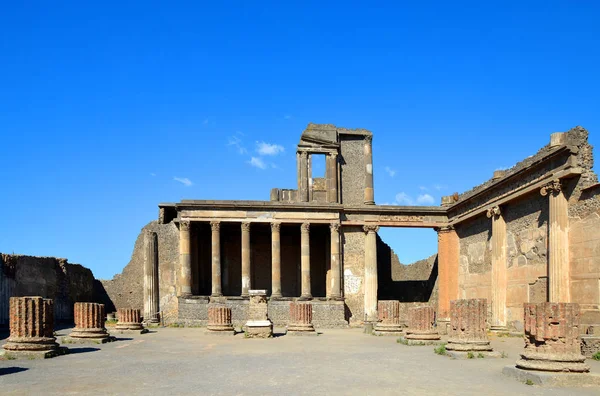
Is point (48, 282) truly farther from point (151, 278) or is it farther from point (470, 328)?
point (470, 328)

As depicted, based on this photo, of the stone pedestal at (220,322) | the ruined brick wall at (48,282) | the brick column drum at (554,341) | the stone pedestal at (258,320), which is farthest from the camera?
the ruined brick wall at (48,282)

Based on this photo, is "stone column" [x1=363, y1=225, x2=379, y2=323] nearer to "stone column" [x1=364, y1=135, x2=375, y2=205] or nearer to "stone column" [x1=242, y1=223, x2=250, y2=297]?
"stone column" [x1=364, y1=135, x2=375, y2=205]

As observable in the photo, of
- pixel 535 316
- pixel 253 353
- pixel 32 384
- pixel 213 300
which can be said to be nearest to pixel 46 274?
pixel 213 300

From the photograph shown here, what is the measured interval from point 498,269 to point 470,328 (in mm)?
9126

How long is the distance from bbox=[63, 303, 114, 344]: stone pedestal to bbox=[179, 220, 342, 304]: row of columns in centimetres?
886

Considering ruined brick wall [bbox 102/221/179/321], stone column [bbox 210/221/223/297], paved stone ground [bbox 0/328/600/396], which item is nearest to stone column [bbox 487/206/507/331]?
paved stone ground [bbox 0/328/600/396]

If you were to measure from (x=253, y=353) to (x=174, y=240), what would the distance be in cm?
1479

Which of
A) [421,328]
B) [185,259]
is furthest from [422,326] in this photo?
[185,259]

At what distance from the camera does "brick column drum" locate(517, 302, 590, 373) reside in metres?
9.00

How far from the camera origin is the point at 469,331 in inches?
495

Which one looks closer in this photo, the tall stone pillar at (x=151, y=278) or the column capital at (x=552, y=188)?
the column capital at (x=552, y=188)

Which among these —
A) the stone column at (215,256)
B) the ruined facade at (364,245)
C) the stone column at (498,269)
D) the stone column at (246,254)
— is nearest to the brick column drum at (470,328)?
the ruined facade at (364,245)

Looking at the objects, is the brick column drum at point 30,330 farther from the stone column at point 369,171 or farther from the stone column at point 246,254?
the stone column at point 369,171

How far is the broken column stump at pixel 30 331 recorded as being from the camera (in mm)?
12141
